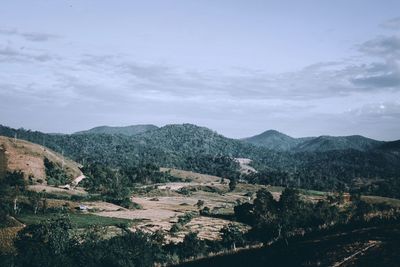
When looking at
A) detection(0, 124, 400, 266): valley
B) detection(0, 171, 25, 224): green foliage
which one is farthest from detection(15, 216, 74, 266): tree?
detection(0, 171, 25, 224): green foliage

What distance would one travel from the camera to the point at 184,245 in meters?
78.1

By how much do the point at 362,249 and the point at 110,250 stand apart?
156ft

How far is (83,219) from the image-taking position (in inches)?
4678

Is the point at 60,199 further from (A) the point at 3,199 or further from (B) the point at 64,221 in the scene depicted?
(B) the point at 64,221

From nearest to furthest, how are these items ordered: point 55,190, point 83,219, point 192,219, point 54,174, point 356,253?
1. point 356,253
2. point 83,219
3. point 192,219
4. point 55,190
5. point 54,174

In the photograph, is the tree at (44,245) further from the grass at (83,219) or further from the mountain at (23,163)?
the mountain at (23,163)

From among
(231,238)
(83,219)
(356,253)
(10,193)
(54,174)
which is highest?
(356,253)

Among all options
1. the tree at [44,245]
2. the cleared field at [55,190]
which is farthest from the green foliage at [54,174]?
the tree at [44,245]

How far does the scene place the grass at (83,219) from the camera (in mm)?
110194

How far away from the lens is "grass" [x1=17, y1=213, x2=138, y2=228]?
362ft

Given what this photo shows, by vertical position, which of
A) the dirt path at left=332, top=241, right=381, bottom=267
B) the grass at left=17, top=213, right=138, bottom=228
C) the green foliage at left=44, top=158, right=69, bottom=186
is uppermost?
the dirt path at left=332, top=241, right=381, bottom=267

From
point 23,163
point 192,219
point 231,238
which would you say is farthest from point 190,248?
point 23,163

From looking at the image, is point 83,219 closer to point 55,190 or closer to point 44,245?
point 55,190

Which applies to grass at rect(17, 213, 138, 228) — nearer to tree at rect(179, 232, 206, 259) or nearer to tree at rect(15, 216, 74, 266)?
tree at rect(15, 216, 74, 266)
